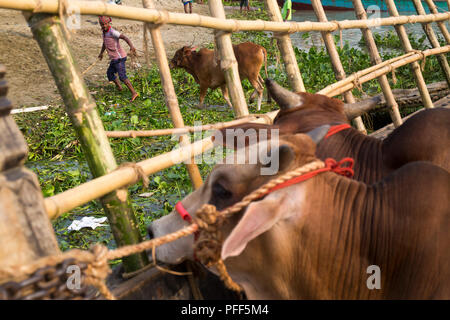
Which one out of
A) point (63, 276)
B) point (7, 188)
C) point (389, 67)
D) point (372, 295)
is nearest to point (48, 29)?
point (7, 188)

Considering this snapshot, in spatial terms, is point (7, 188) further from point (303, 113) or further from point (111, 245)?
point (111, 245)

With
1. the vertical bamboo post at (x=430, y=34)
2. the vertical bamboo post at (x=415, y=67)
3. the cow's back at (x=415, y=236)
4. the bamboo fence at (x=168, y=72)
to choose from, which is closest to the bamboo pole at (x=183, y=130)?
the bamboo fence at (x=168, y=72)

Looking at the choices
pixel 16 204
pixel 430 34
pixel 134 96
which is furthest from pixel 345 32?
pixel 16 204

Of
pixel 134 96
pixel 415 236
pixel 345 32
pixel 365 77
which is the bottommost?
pixel 415 236

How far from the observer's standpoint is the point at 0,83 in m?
1.24

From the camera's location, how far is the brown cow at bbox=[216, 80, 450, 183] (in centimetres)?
221

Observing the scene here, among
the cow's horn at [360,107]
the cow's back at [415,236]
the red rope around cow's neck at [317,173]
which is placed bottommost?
the cow's back at [415,236]

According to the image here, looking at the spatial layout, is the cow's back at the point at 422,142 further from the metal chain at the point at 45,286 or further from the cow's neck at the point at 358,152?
the metal chain at the point at 45,286

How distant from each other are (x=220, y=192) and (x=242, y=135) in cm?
48

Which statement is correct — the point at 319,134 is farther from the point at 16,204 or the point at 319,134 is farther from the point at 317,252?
the point at 16,204

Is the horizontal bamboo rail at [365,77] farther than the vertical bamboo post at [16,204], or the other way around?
the horizontal bamboo rail at [365,77]

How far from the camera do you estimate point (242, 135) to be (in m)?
2.25

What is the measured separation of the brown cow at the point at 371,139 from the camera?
7.27 ft

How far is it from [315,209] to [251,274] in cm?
40
